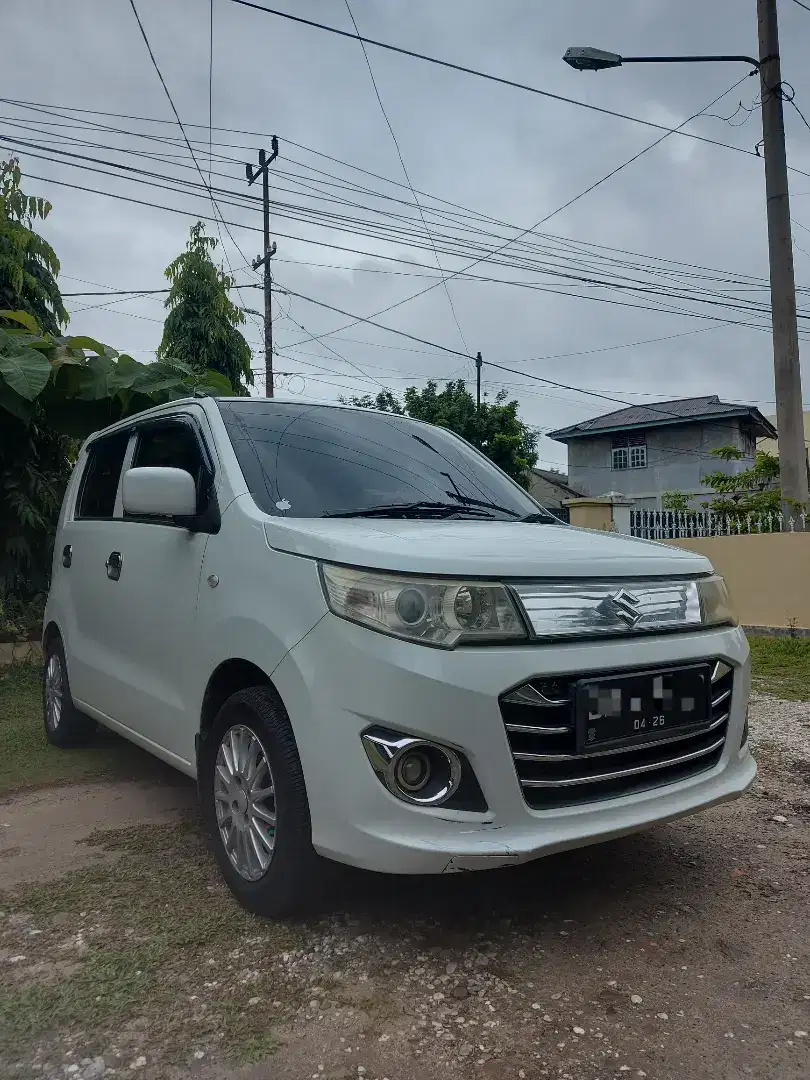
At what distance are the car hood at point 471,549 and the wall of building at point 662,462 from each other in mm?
23869

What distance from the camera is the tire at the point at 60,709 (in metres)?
4.64

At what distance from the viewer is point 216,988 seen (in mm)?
2363

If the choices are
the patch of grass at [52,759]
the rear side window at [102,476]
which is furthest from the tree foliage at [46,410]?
the patch of grass at [52,759]

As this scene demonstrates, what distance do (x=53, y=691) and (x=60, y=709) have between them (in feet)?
0.55

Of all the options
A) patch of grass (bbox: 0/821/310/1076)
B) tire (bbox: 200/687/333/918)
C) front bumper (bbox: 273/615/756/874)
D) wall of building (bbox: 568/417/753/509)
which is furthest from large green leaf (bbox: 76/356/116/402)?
wall of building (bbox: 568/417/753/509)

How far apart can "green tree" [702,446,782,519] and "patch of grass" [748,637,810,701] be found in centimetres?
207

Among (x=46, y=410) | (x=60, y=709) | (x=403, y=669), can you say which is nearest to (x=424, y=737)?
(x=403, y=669)

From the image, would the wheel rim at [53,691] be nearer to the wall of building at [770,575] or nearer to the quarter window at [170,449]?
the quarter window at [170,449]

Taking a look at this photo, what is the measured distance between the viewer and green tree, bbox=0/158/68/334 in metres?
8.06

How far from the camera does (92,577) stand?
4.20 meters

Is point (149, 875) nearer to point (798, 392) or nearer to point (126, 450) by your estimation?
point (126, 450)

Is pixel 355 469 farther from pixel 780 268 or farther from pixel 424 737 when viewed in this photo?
pixel 780 268

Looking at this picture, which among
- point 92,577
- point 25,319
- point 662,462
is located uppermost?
point 662,462

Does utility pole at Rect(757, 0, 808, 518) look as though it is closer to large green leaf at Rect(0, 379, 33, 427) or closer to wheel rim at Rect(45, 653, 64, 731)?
large green leaf at Rect(0, 379, 33, 427)
